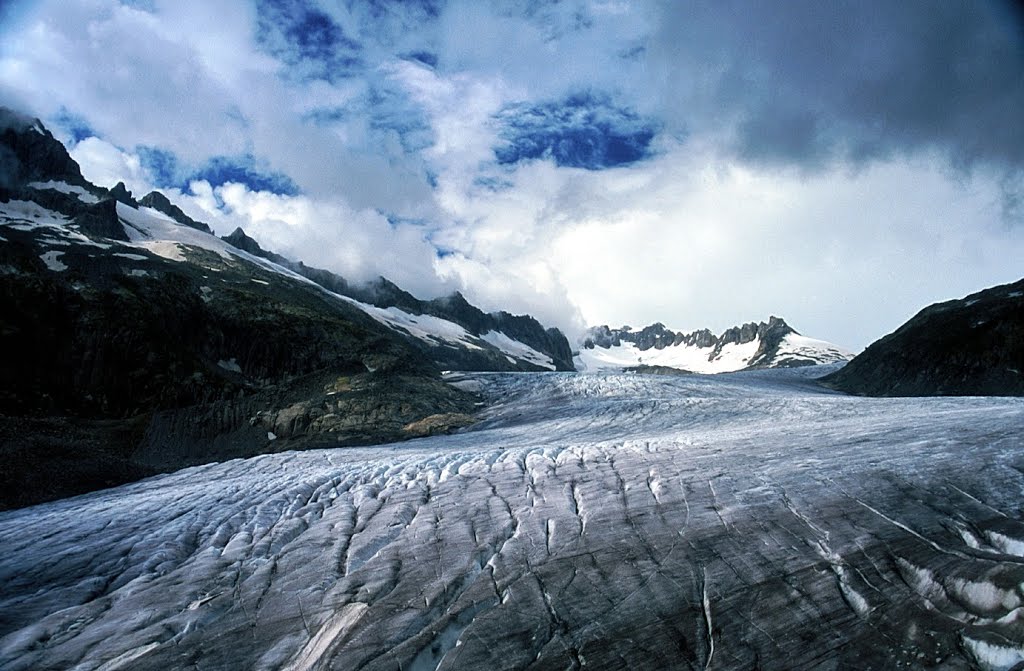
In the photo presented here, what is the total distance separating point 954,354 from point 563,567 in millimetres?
50687

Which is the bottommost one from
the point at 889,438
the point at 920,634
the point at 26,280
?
the point at 920,634

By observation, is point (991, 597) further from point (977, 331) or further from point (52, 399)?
point (977, 331)

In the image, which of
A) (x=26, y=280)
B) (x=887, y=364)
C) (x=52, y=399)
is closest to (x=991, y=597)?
(x=52, y=399)

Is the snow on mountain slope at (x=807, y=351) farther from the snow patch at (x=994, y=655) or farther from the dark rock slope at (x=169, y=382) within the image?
the snow patch at (x=994, y=655)

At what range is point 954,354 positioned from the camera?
147ft

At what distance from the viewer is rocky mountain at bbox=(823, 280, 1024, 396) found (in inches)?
1630

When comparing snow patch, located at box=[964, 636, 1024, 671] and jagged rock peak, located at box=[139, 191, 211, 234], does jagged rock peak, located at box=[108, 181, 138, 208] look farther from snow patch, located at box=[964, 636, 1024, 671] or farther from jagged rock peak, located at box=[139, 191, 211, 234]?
snow patch, located at box=[964, 636, 1024, 671]

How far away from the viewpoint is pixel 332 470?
45.4 feet

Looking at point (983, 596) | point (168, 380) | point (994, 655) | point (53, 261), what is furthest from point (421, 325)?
point (994, 655)

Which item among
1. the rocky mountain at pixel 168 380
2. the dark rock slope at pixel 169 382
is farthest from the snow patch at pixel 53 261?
the dark rock slope at pixel 169 382

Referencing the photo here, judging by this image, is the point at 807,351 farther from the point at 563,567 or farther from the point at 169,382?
the point at 563,567

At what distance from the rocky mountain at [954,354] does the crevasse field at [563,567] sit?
1479 inches

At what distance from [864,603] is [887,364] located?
52042 mm

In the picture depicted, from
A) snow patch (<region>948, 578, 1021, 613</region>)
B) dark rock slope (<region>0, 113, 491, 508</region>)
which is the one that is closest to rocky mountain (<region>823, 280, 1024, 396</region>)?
dark rock slope (<region>0, 113, 491, 508</region>)
